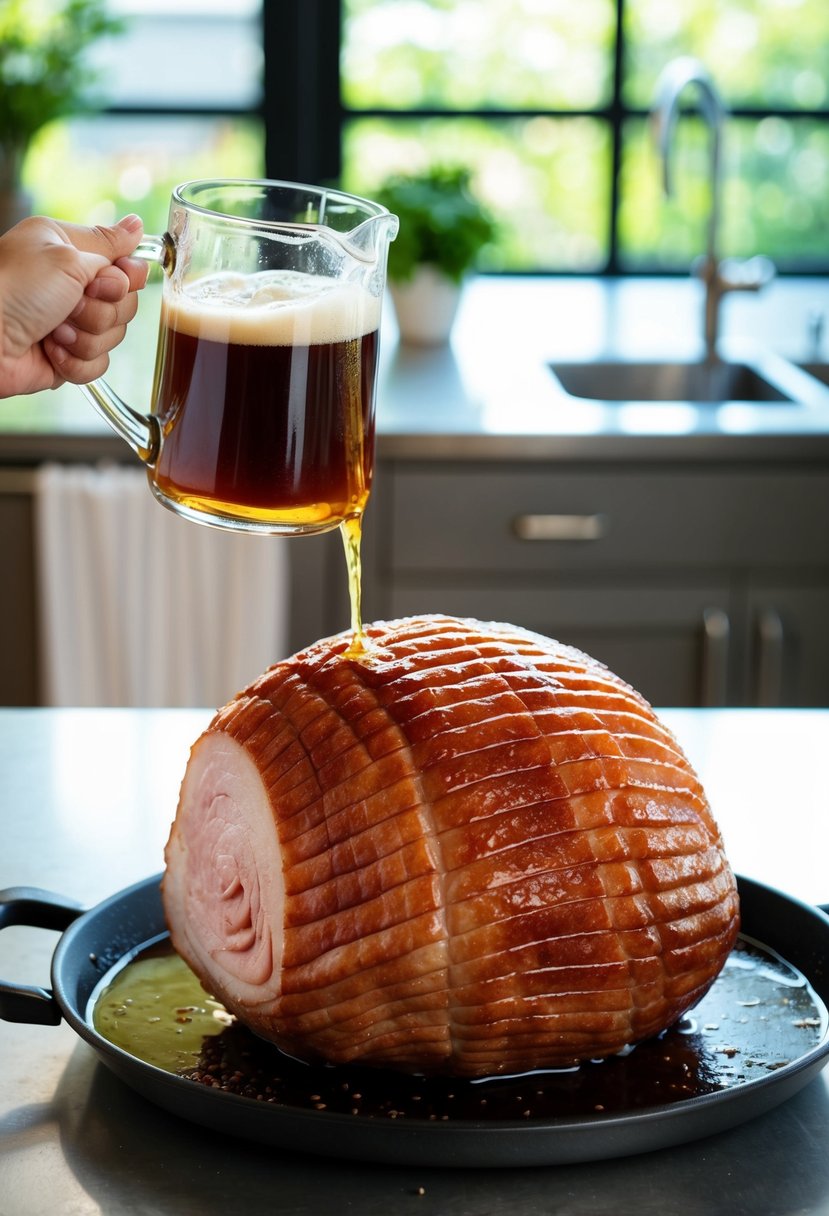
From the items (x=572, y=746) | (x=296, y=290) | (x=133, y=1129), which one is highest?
(x=296, y=290)

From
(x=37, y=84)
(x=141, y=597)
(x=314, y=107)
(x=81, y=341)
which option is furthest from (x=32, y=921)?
(x=314, y=107)

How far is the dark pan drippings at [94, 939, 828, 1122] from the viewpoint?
2.90 feet

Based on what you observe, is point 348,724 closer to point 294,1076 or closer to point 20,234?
point 294,1076

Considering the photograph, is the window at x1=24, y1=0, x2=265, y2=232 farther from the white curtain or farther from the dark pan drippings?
the dark pan drippings

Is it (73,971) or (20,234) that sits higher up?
(20,234)

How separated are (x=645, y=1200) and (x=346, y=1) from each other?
333cm

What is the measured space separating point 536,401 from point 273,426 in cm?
182

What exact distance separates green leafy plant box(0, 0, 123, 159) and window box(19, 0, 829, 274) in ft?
1.15

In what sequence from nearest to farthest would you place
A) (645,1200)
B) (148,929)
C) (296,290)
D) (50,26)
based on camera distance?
(645,1200), (296,290), (148,929), (50,26)

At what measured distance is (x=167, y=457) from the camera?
0.99 meters

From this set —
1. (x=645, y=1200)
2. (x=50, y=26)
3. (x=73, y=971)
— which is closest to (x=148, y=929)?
(x=73, y=971)

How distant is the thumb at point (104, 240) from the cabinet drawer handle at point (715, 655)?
169cm

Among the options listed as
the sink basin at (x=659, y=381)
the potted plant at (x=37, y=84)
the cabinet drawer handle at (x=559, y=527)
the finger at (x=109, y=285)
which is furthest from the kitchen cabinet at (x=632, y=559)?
the finger at (x=109, y=285)

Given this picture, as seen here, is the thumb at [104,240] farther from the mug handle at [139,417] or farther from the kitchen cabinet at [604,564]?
the kitchen cabinet at [604,564]
